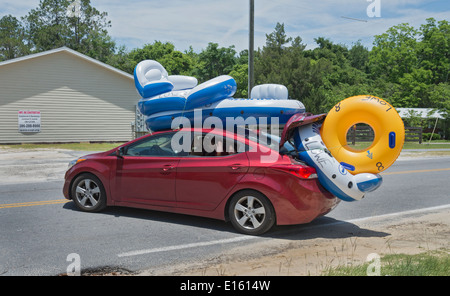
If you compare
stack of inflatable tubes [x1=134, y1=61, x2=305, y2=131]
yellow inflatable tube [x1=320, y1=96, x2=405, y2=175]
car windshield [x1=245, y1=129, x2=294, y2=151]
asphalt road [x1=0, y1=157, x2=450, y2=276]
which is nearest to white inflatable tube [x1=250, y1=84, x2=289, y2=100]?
stack of inflatable tubes [x1=134, y1=61, x2=305, y2=131]

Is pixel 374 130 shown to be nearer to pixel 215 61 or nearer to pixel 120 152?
pixel 120 152

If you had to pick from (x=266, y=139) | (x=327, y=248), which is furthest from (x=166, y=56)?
(x=327, y=248)

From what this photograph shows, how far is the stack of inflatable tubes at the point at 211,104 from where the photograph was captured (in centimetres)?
698

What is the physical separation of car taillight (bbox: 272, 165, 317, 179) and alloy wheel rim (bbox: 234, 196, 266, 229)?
57 cm

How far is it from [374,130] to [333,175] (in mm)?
937

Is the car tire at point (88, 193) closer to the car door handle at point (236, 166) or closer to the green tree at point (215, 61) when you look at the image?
the car door handle at point (236, 166)

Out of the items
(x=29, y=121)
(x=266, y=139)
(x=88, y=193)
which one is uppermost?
(x=29, y=121)

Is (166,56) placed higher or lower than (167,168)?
higher

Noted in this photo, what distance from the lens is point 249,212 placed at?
622cm

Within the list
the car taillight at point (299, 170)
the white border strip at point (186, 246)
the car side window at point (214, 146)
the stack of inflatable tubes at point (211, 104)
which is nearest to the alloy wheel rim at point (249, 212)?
the white border strip at point (186, 246)

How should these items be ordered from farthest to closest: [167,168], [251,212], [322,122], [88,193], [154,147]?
[88,193]
[154,147]
[167,168]
[322,122]
[251,212]

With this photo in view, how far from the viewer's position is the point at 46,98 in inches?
1038

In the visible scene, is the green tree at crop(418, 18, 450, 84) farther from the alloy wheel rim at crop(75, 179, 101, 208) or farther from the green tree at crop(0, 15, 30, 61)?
the alloy wheel rim at crop(75, 179, 101, 208)

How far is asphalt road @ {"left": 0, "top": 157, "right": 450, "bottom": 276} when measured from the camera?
5.11 meters
